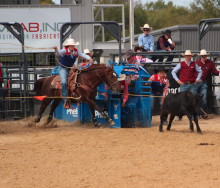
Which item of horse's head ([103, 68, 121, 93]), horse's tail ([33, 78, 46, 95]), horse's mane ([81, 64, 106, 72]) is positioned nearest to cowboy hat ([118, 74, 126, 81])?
horse's head ([103, 68, 121, 93])

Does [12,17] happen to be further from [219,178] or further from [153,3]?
[153,3]

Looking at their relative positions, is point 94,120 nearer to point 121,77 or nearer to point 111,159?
point 121,77

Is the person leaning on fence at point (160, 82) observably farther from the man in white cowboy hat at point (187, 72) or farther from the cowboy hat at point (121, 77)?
the cowboy hat at point (121, 77)

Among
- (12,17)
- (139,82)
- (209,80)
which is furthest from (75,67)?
(12,17)

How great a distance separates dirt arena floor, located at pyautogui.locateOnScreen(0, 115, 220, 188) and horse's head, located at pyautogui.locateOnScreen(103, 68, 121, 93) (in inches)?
A: 40.8

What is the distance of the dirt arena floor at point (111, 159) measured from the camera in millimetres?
4414

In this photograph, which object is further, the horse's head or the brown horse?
the brown horse

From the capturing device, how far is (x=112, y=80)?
8648 mm

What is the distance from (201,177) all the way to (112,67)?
16.0ft

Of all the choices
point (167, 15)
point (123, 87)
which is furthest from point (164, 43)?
point (167, 15)

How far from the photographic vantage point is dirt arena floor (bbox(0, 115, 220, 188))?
441 centimetres

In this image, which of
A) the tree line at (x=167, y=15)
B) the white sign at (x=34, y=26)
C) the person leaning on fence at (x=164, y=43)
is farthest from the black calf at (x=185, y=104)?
the tree line at (x=167, y=15)

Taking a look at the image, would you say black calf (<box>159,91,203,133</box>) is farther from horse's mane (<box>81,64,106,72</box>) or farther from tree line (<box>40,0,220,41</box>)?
tree line (<box>40,0,220,41</box>)

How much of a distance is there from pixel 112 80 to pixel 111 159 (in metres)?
3.44
